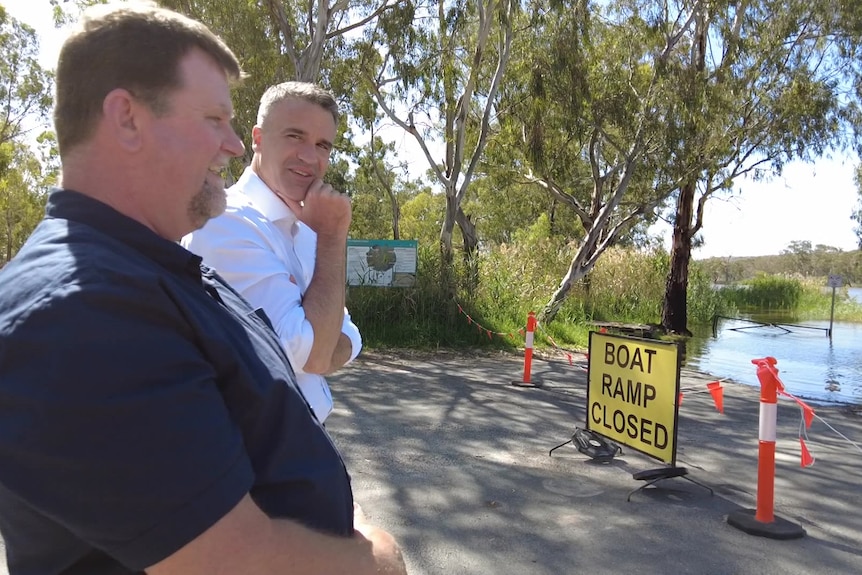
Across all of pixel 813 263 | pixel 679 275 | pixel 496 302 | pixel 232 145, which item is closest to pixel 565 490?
pixel 232 145

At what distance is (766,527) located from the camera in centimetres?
443

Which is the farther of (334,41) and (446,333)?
(334,41)

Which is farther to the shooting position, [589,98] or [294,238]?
[589,98]

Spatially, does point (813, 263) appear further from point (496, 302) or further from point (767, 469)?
point (767, 469)

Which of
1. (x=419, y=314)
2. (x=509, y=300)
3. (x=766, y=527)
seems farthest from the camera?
(x=509, y=300)

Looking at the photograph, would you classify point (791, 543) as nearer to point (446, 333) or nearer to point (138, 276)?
point (138, 276)

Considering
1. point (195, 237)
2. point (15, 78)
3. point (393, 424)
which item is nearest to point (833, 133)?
point (393, 424)

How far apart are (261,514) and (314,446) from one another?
0.55ft

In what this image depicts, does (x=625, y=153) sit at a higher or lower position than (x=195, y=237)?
higher

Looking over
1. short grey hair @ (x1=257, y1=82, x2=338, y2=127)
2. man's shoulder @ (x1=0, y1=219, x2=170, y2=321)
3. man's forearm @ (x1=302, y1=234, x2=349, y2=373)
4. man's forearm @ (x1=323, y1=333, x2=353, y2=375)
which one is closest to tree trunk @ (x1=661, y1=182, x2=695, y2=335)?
short grey hair @ (x1=257, y1=82, x2=338, y2=127)

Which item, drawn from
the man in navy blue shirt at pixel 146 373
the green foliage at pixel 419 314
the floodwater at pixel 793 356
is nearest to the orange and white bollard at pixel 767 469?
the floodwater at pixel 793 356

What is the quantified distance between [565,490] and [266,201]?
12.9ft

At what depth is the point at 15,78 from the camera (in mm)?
27688

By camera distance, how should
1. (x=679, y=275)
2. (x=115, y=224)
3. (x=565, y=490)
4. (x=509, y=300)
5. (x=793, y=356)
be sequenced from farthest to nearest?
(x=679, y=275) → (x=793, y=356) → (x=509, y=300) → (x=565, y=490) → (x=115, y=224)
